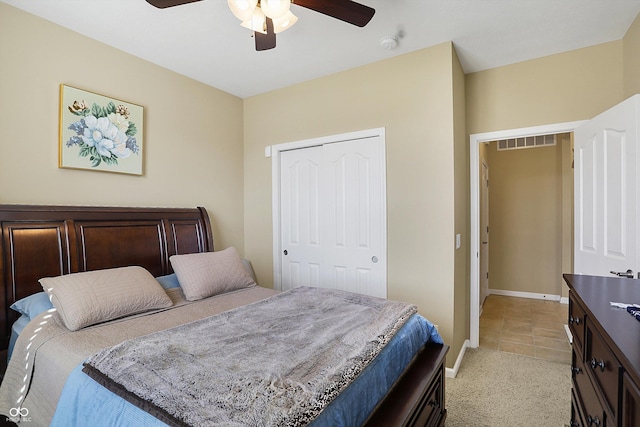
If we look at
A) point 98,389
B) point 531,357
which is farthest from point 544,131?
point 98,389

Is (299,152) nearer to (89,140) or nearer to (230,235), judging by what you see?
(230,235)

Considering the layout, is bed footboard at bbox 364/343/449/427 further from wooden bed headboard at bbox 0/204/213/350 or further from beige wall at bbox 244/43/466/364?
wooden bed headboard at bbox 0/204/213/350

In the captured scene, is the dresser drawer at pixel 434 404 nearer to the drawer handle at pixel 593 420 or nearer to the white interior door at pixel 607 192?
the drawer handle at pixel 593 420

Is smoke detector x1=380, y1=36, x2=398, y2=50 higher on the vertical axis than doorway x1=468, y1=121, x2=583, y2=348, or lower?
higher

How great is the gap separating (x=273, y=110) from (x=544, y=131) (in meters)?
2.67

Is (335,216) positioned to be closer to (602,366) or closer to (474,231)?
(474,231)

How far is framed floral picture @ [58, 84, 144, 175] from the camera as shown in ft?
7.48

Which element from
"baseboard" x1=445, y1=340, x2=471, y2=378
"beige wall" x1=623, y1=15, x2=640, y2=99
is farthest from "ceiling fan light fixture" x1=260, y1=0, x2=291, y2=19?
"baseboard" x1=445, y1=340, x2=471, y2=378

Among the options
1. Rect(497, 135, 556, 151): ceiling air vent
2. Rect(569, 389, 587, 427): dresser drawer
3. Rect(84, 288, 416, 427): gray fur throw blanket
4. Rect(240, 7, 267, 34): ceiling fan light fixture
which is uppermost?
Rect(240, 7, 267, 34): ceiling fan light fixture

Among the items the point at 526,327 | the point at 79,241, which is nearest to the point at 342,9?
the point at 79,241

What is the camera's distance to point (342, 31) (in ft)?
7.76

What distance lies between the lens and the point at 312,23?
7.41 ft

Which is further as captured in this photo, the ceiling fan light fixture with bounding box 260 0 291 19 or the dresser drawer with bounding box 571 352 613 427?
the ceiling fan light fixture with bounding box 260 0 291 19
